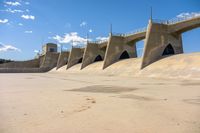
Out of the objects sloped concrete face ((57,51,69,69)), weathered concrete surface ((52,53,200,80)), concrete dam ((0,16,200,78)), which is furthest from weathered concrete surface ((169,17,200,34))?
sloped concrete face ((57,51,69,69))

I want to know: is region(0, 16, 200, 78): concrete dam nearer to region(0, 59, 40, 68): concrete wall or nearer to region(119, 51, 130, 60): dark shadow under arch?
region(119, 51, 130, 60): dark shadow under arch

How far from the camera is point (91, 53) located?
7044 centimetres

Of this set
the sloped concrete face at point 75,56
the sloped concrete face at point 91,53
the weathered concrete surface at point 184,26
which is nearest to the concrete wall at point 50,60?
the sloped concrete face at point 75,56

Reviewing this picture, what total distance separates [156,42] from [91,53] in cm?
2878

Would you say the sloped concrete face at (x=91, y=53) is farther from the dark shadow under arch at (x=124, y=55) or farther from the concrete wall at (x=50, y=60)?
the concrete wall at (x=50, y=60)

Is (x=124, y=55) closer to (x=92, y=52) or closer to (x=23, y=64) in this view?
(x=92, y=52)

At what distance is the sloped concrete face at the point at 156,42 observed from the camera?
43.5m

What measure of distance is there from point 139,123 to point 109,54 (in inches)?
2012

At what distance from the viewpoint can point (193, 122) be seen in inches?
269

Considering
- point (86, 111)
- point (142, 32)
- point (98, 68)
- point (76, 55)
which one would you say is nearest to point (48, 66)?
point (76, 55)

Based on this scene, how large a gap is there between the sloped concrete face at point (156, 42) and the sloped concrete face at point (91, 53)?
28.0 meters

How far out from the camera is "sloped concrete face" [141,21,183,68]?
143ft

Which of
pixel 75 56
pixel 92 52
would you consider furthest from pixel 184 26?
pixel 75 56

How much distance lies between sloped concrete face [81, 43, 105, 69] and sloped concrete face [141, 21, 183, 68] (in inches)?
1102
